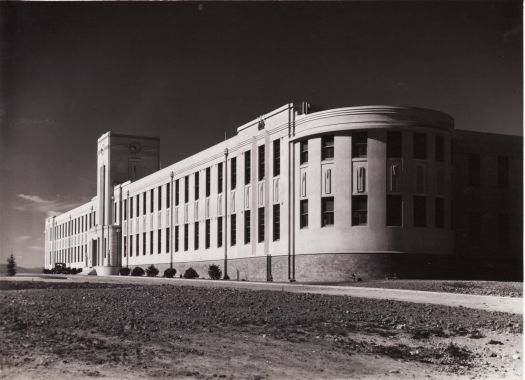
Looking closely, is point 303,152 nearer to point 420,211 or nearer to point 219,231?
point 420,211

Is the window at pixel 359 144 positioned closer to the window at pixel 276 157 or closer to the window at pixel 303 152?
the window at pixel 303 152

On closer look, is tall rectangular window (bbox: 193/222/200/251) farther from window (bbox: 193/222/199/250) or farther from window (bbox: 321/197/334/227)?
window (bbox: 321/197/334/227)

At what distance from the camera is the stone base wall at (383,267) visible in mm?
35062

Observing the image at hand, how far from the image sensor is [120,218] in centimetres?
7294

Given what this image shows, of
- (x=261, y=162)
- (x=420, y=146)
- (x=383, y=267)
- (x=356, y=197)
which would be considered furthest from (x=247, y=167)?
(x=383, y=267)

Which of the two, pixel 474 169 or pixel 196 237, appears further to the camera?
pixel 196 237

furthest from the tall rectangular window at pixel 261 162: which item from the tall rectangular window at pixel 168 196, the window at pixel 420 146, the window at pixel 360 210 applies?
the tall rectangular window at pixel 168 196

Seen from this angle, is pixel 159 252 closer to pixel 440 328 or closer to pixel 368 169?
pixel 368 169

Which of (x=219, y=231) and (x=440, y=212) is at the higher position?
(x=440, y=212)

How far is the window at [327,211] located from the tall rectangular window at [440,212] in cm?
554

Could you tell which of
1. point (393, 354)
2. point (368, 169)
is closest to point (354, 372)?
point (393, 354)

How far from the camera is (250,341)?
1241 centimetres

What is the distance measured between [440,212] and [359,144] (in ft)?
18.9

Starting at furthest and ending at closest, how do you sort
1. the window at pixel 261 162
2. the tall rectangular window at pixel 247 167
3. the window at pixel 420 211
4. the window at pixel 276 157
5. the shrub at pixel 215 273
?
1. the tall rectangular window at pixel 247 167
2. the shrub at pixel 215 273
3. the window at pixel 261 162
4. the window at pixel 276 157
5. the window at pixel 420 211
